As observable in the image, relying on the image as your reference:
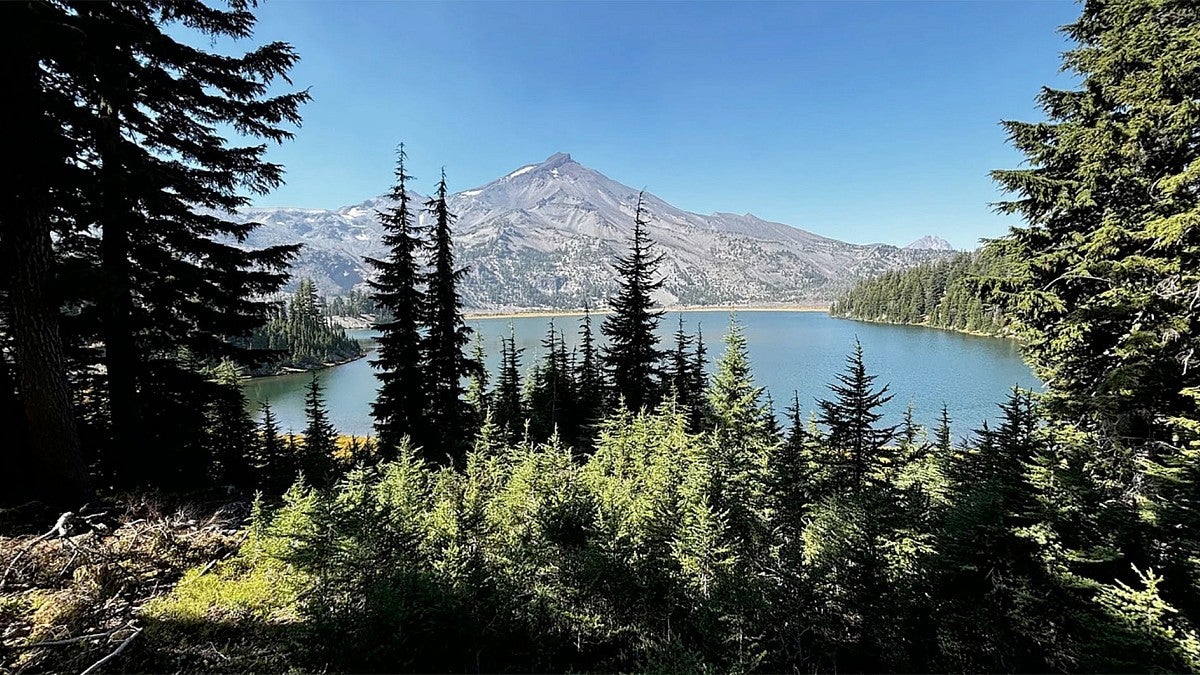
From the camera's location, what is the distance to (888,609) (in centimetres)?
550

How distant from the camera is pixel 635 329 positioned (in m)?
18.8

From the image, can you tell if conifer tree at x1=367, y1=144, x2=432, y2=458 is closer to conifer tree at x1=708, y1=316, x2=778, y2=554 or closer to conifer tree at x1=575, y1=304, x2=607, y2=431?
conifer tree at x1=575, y1=304, x2=607, y2=431

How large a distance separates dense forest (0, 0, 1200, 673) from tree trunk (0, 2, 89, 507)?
0.10 feet

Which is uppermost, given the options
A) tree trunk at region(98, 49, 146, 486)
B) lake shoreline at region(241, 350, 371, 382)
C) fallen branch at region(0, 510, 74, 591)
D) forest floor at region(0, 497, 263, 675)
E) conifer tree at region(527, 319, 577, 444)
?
tree trunk at region(98, 49, 146, 486)

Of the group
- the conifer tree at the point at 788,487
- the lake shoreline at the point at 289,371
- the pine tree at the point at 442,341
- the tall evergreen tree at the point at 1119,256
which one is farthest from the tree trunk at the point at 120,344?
the lake shoreline at the point at 289,371

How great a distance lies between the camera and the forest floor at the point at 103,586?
3.20 metres

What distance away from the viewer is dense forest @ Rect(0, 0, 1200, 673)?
3.97 meters

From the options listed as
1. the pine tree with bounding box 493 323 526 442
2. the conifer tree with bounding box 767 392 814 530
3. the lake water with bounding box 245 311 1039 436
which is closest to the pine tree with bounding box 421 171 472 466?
the lake water with bounding box 245 311 1039 436

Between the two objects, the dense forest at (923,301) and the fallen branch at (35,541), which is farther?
the dense forest at (923,301)

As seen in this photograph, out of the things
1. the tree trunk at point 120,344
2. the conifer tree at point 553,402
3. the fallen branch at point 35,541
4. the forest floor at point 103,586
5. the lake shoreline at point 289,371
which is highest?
the tree trunk at point 120,344

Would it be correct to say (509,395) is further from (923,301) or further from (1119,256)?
(923,301)

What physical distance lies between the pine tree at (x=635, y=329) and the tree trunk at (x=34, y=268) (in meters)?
14.8

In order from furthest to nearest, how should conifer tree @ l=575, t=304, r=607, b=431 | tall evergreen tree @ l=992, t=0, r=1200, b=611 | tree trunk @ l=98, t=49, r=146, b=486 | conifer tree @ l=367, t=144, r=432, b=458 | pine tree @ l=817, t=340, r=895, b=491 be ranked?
conifer tree @ l=575, t=304, r=607, b=431, conifer tree @ l=367, t=144, r=432, b=458, pine tree @ l=817, t=340, r=895, b=491, tree trunk @ l=98, t=49, r=146, b=486, tall evergreen tree @ l=992, t=0, r=1200, b=611

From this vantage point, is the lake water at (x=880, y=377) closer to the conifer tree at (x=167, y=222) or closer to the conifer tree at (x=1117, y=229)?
the conifer tree at (x=1117, y=229)
